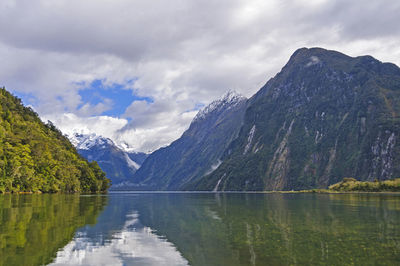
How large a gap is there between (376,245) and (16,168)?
13719 cm

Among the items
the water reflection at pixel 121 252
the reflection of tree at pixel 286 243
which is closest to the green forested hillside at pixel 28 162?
the reflection of tree at pixel 286 243

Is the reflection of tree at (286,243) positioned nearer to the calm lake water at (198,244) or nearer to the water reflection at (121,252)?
the calm lake water at (198,244)

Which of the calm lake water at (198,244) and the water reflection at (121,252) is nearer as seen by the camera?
the water reflection at (121,252)

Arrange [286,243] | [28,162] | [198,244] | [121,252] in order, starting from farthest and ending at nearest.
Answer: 1. [28,162]
2. [198,244]
3. [286,243]
4. [121,252]

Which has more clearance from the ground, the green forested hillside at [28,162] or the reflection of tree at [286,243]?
the green forested hillside at [28,162]

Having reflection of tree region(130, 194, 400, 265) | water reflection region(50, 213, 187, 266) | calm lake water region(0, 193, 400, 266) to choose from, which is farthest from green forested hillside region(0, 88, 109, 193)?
water reflection region(50, 213, 187, 266)

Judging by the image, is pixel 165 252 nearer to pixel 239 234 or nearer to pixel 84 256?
pixel 84 256

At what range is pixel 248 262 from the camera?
23.0 m

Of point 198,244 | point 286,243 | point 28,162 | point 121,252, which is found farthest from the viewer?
point 28,162

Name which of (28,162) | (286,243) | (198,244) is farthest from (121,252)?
(28,162)

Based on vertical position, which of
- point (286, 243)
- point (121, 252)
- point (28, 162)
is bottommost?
point (286, 243)

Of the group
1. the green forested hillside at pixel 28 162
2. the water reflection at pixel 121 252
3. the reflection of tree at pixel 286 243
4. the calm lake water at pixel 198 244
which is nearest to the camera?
the water reflection at pixel 121 252

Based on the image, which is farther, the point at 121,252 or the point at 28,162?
the point at 28,162

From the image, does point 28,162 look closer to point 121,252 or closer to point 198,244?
point 198,244
